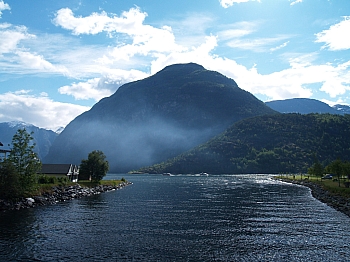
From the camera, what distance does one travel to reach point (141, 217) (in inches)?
2112

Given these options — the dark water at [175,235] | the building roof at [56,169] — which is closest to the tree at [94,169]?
the building roof at [56,169]

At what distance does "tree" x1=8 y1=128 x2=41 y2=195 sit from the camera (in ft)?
240

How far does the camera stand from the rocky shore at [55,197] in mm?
63562

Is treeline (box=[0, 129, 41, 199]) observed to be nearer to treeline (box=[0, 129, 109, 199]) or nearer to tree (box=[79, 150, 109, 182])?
treeline (box=[0, 129, 109, 199])

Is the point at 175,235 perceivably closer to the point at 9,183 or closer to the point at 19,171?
the point at 9,183

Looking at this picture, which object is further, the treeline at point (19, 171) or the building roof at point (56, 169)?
the building roof at point (56, 169)

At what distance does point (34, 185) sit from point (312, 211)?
65.2 metres

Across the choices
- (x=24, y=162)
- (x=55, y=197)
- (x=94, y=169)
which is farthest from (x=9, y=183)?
(x=94, y=169)

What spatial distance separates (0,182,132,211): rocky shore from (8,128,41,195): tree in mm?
3941

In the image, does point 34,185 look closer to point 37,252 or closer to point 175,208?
point 175,208

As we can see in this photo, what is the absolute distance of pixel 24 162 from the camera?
78.5 metres

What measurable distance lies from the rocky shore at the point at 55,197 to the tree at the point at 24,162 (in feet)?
12.9

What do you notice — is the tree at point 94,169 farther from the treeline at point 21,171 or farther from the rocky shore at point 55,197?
the treeline at point 21,171

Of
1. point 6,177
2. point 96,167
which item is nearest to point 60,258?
point 6,177
